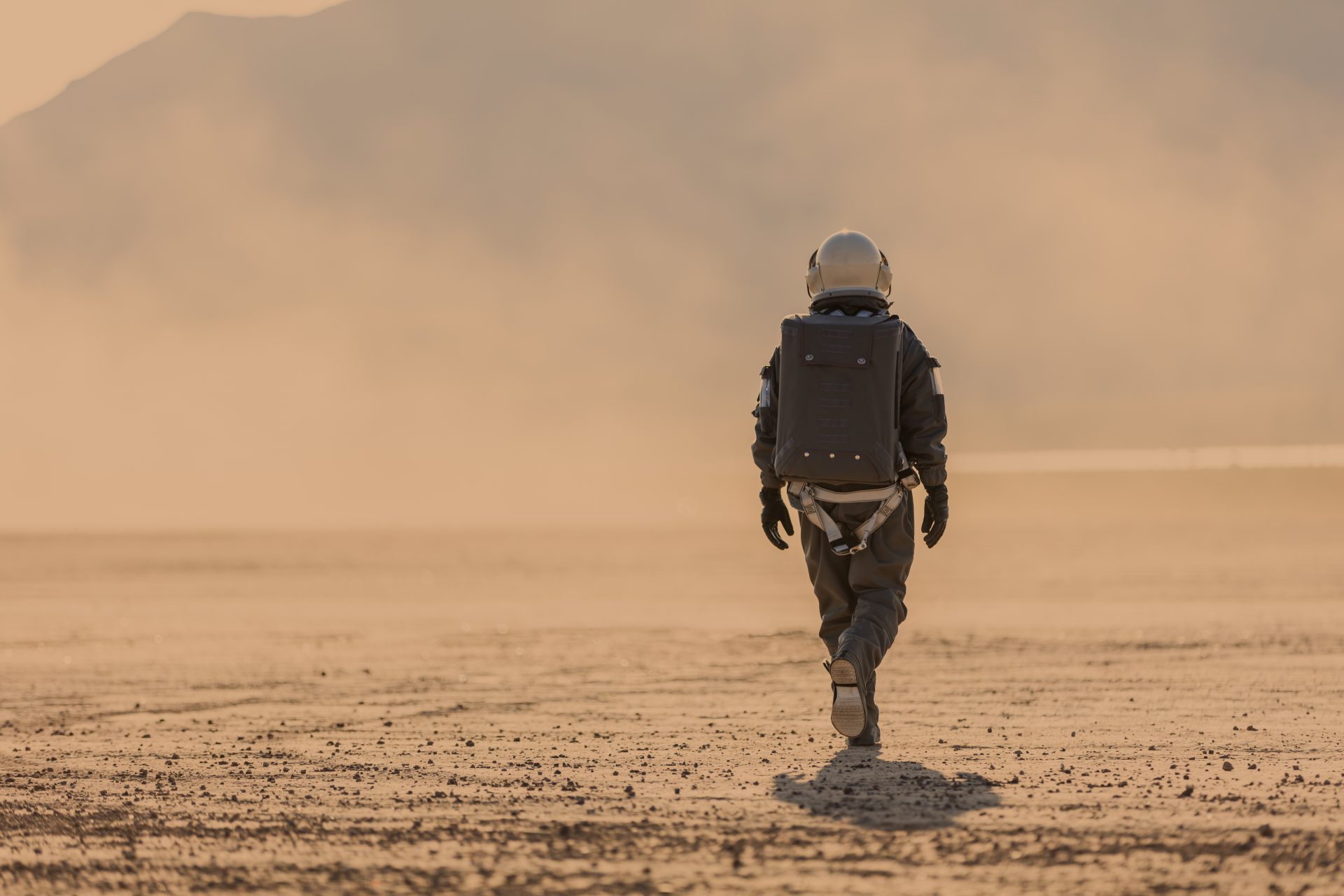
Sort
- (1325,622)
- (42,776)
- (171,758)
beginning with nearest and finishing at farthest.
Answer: (42,776) < (171,758) < (1325,622)

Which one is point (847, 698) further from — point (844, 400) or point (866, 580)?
point (844, 400)

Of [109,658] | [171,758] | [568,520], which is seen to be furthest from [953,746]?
[568,520]

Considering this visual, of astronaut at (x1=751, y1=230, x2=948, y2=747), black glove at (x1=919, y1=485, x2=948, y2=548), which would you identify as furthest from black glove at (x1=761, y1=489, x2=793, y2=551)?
black glove at (x1=919, y1=485, x2=948, y2=548)

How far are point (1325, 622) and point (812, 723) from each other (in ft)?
29.0

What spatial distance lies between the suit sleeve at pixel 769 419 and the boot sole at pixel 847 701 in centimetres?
125

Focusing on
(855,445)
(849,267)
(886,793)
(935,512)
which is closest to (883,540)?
(935,512)

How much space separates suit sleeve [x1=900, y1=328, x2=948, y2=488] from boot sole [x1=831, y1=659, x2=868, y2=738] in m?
1.21

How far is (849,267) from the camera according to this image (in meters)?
8.01

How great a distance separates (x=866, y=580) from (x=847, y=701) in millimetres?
795

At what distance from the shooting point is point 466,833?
18.0 ft

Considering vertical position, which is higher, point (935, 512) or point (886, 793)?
point (935, 512)

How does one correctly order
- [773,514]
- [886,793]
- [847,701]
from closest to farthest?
[886,793] < [847,701] < [773,514]

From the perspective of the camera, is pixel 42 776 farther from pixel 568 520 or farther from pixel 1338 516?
pixel 568 520

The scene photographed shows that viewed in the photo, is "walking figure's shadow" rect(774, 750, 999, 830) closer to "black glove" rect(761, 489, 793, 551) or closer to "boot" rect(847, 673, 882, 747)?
"boot" rect(847, 673, 882, 747)
